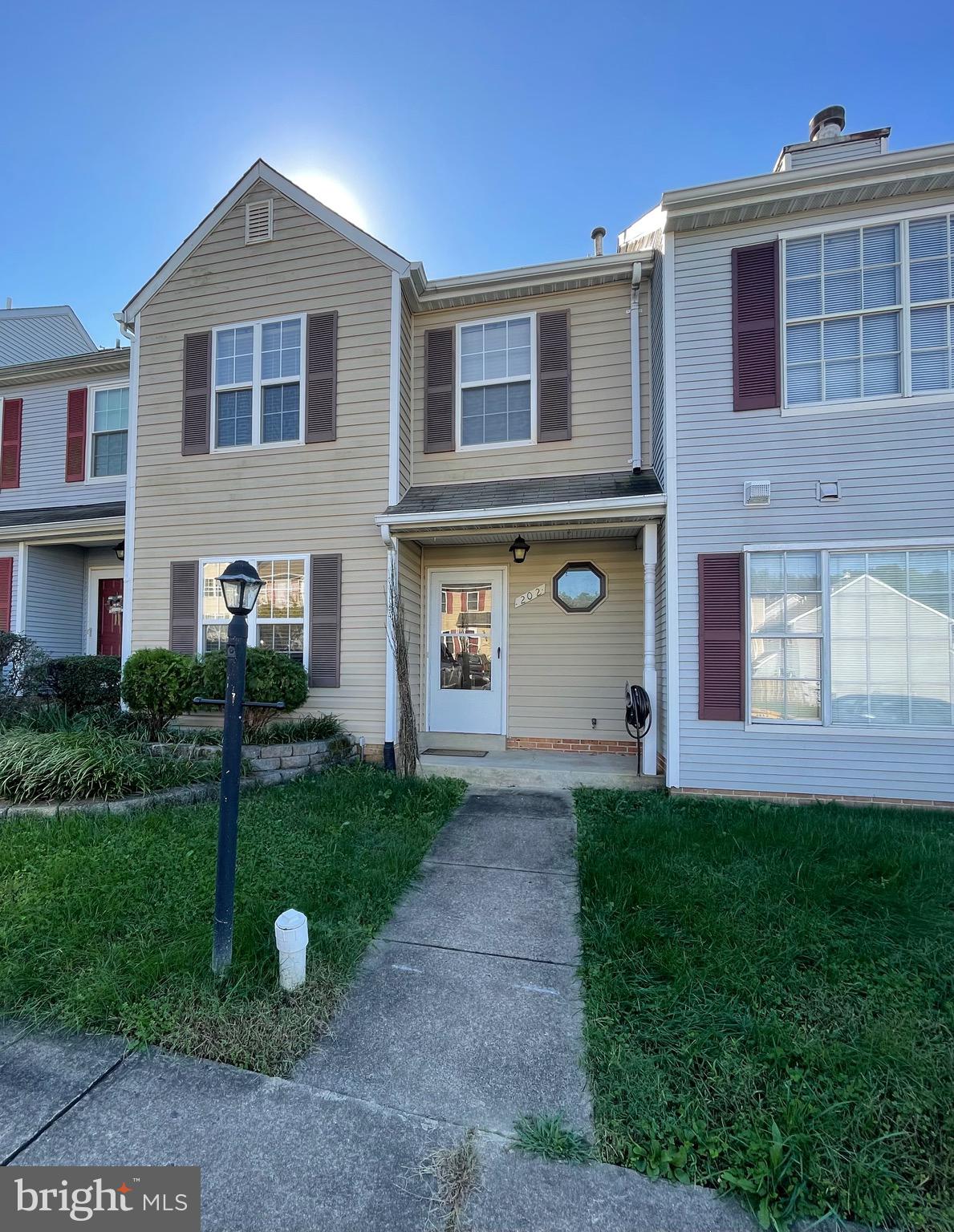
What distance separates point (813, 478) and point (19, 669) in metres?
9.80

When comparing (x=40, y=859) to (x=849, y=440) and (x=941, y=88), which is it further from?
(x=941, y=88)

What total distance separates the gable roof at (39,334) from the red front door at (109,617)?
18.3ft

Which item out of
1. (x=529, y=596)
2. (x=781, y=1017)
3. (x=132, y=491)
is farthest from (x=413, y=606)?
(x=781, y=1017)

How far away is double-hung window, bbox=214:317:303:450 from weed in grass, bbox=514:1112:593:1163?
21.8 ft

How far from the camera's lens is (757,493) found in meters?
5.23

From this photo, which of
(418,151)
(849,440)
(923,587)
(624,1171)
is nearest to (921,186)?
(849,440)

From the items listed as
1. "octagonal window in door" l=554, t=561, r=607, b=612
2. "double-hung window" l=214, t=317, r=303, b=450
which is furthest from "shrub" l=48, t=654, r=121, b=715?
"octagonal window in door" l=554, t=561, r=607, b=612

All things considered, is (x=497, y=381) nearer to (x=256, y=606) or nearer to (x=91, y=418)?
(x=256, y=606)

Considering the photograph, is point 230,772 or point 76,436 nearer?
point 230,772

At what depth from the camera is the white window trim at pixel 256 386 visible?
22.1 ft

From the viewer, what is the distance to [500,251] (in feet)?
29.4

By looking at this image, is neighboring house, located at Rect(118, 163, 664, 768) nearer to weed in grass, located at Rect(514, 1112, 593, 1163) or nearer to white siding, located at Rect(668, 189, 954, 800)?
white siding, located at Rect(668, 189, 954, 800)

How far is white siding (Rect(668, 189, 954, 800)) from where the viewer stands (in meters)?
4.94

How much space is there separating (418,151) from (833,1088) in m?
11.0
